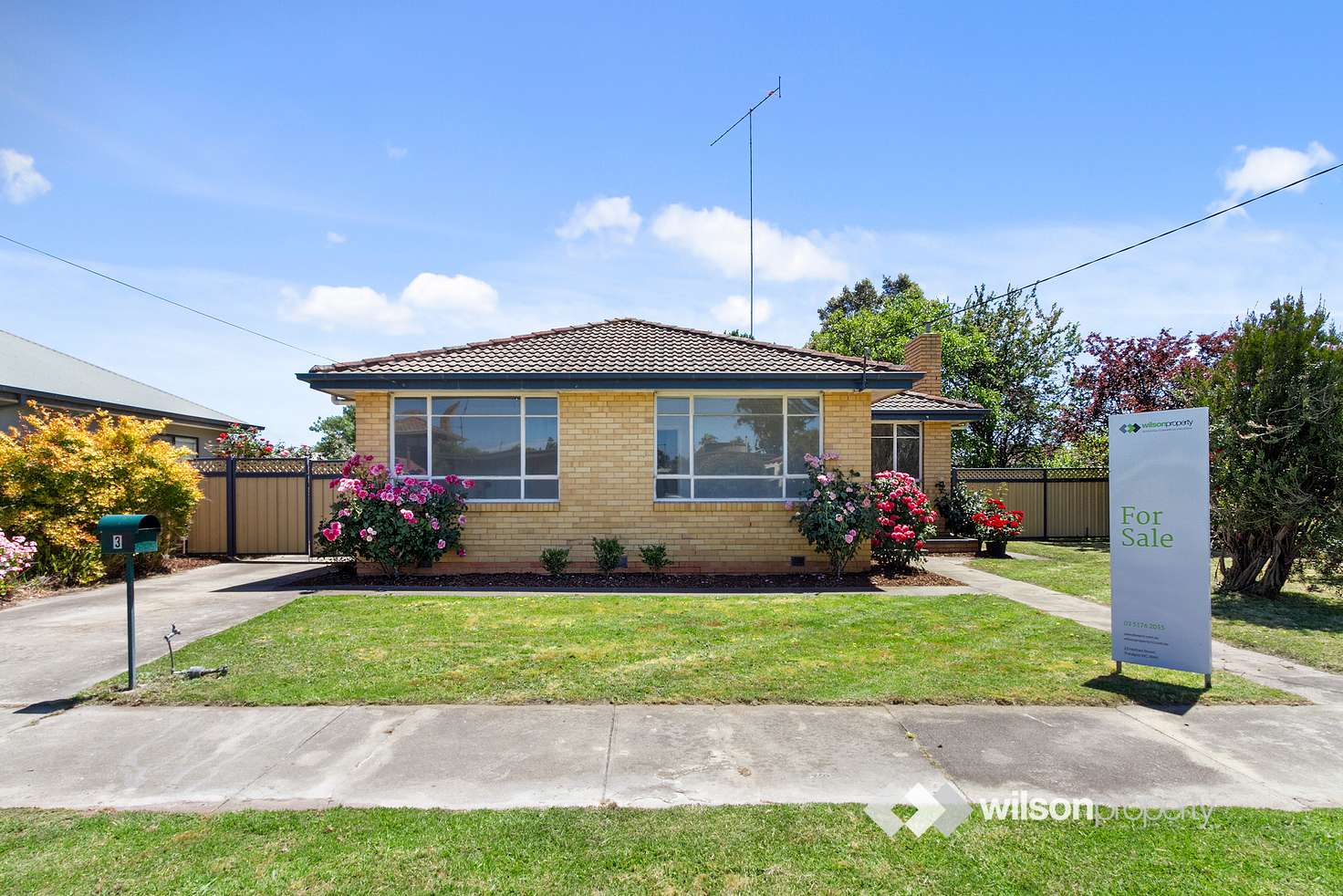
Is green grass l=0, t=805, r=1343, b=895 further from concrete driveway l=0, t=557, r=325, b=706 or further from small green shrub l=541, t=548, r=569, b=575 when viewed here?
small green shrub l=541, t=548, r=569, b=575

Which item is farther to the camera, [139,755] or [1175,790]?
[139,755]

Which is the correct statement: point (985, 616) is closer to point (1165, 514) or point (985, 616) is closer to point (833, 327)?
point (1165, 514)

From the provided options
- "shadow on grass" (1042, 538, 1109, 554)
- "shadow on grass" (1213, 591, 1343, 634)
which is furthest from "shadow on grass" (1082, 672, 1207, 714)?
"shadow on grass" (1042, 538, 1109, 554)

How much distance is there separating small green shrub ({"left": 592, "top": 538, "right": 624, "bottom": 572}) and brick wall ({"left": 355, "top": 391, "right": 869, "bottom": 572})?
0.82 ft

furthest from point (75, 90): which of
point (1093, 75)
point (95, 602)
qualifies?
point (1093, 75)

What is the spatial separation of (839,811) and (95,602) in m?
10.8

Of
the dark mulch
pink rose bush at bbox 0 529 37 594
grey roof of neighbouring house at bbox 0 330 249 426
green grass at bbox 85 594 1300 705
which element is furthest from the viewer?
grey roof of neighbouring house at bbox 0 330 249 426

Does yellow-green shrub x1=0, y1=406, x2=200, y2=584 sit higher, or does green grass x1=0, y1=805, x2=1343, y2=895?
yellow-green shrub x1=0, y1=406, x2=200, y2=584

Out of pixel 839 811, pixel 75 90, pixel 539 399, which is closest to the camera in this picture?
pixel 839 811

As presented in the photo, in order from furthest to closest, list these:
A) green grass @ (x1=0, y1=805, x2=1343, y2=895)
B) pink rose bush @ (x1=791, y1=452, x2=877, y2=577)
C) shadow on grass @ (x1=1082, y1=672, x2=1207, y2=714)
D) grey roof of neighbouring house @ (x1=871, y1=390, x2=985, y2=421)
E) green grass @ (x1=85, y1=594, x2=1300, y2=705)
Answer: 1. grey roof of neighbouring house @ (x1=871, y1=390, x2=985, y2=421)
2. pink rose bush @ (x1=791, y1=452, x2=877, y2=577)
3. green grass @ (x1=85, y1=594, x2=1300, y2=705)
4. shadow on grass @ (x1=1082, y1=672, x2=1207, y2=714)
5. green grass @ (x1=0, y1=805, x2=1343, y2=895)

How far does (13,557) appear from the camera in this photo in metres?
10.1

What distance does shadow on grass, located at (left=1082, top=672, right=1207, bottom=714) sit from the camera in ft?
17.6

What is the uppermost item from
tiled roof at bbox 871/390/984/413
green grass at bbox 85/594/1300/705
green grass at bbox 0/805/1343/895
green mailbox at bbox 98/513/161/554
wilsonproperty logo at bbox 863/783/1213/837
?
tiled roof at bbox 871/390/984/413

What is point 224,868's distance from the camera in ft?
10.0
